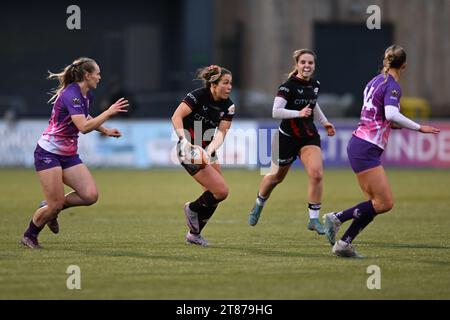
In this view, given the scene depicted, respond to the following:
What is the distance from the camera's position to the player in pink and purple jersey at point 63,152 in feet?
34.9

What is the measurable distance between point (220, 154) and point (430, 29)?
13452mm

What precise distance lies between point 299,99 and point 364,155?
2.58 m

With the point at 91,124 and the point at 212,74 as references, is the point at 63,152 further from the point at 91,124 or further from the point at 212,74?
the point at 212,74

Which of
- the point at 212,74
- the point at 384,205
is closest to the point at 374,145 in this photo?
the point at 384,205

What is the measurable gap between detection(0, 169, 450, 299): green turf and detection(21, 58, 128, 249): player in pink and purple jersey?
48 centimetres

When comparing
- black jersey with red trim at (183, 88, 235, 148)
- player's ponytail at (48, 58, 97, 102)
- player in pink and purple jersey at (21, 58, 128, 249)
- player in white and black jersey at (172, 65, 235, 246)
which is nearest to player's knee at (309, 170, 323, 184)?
player in white and black jersey at (172, 65, 235, 246)

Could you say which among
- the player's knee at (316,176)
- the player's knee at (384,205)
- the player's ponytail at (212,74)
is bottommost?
the player's knee at (316,176)

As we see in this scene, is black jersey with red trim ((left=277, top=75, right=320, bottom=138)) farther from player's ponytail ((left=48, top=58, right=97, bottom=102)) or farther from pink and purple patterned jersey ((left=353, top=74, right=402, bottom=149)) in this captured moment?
player's ponytail ((left=48, top=58, right=97, bottom=102))

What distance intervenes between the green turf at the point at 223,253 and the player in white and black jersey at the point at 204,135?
46 cm

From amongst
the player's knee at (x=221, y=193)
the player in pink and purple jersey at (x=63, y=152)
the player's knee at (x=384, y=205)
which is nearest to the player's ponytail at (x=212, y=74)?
the player in pink and purple jersey at (x=63, y=152)

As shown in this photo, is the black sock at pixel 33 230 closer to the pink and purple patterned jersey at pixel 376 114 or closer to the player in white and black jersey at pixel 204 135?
the player in white and black jersey at pixel 204 135
